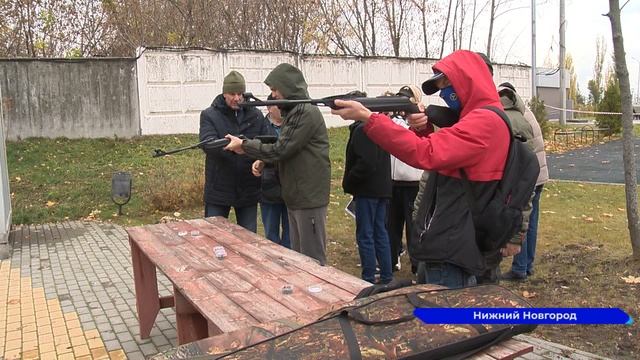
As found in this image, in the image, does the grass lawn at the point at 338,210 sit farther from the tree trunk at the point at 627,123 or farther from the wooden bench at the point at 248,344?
the wooden bench at the point at 248,344

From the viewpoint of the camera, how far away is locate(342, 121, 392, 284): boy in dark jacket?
5113mm

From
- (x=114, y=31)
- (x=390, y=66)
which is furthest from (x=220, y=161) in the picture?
(x=114, y=31)

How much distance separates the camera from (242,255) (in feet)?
11.5

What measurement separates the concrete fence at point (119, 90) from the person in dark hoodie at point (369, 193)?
858cm

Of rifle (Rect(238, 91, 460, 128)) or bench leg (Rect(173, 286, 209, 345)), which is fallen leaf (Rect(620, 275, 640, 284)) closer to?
rifle (Rect(238, 91, 460, 128))

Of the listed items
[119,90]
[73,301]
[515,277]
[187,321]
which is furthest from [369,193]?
[119,90]

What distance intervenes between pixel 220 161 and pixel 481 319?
3634 mm

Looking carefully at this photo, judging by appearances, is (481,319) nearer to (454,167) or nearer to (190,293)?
(454,167)

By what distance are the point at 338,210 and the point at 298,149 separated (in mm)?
4805

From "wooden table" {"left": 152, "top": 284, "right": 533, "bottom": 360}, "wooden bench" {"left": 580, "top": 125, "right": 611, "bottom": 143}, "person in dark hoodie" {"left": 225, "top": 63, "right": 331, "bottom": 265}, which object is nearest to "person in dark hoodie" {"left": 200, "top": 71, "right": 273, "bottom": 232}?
"person in dark hoodie" {"left": 225, "top": 63, "right": 331, "bottom": 265}

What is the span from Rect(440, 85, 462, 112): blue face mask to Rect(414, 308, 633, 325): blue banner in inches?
40.8

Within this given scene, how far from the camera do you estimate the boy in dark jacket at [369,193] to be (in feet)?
16.8

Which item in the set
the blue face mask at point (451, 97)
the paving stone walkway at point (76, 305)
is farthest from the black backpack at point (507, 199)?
the paving stone walkway at point (76, 305)

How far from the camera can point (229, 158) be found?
495 cm
